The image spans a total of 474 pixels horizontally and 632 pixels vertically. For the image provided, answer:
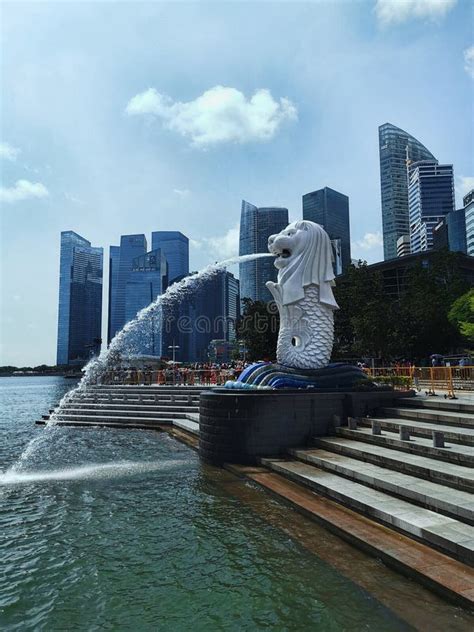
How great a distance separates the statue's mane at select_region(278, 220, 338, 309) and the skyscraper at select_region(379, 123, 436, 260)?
155 m

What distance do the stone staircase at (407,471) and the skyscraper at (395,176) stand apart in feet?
521

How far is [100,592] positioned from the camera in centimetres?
505

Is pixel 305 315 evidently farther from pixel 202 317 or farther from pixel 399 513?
pixel 202 317

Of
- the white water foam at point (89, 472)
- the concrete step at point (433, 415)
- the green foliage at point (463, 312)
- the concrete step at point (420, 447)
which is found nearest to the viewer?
the concrete step at point (420, 447)

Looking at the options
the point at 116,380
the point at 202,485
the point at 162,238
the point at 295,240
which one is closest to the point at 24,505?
the point at 202,485

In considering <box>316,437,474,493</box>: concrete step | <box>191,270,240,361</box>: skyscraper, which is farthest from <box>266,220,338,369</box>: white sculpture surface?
<box>191,270,240,361</box>: skyscraper

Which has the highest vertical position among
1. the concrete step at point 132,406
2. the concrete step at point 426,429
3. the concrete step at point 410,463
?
the concrete step at point 426,429

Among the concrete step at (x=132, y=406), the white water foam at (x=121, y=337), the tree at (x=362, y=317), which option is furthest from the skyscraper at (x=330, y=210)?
the concrete step at (x=132, y=406)

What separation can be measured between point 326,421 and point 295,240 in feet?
17.7

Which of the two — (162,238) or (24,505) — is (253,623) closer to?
(24,505)

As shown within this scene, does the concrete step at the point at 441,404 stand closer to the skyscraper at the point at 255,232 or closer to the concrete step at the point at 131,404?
the concrete step at the point at 131,404

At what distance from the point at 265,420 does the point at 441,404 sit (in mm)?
4196

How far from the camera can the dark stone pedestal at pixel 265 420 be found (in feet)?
35.7

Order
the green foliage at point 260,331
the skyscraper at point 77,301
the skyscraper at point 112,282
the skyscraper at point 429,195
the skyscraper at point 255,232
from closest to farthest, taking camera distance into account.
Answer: the green foliage at point 260,331 → the skyscraper at point 255,232 → the skyscraper at point 112,282 → the skyscraper at point 77,301 → the skyscraper at point 429,195
